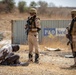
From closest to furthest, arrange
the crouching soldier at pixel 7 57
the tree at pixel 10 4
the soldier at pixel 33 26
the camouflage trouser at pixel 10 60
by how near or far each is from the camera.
Answer: the crouching soldier at pixel 7 57 → the camouflage trouser at pixel 10 60 → the soldier at pixel 33 26 → the tree at pixel 10 4

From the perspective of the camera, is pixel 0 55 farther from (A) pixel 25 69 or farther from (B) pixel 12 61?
(A) pixel 25 69

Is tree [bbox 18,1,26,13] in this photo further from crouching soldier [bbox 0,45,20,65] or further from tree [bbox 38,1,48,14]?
crouching soldier [bbox 0,45,20,65]

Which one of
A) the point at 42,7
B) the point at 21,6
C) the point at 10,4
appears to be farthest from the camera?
the point at 42,7

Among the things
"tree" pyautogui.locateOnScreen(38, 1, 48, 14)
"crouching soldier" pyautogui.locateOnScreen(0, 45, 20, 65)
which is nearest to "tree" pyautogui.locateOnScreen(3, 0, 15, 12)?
"tree" pyautogui.locateOnScreen(38, 1, 48, 14)

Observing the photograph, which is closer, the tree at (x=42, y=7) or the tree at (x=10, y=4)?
the tree at (x=10, y=4)

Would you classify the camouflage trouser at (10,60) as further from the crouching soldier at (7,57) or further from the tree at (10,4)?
the tree at (10,4)

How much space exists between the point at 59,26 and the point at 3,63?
1253 centimetres

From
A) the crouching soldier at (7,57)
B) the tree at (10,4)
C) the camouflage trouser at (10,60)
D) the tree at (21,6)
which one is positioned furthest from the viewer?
the tree at (21,6)

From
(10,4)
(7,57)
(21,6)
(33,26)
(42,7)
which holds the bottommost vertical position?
(42,7)

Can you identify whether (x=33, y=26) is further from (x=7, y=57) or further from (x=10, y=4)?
(x=10, y=4)

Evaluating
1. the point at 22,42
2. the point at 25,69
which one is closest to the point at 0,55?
the point at 25,69

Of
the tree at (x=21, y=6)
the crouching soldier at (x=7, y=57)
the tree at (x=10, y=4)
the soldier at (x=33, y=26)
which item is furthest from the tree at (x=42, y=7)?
the crouching soldier at (x=7, y=57)

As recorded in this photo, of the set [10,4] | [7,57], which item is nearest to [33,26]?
[7,57]

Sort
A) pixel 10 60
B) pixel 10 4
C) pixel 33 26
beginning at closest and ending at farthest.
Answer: pixel 10 60 < pixel 33 26 < pixel 10 4
